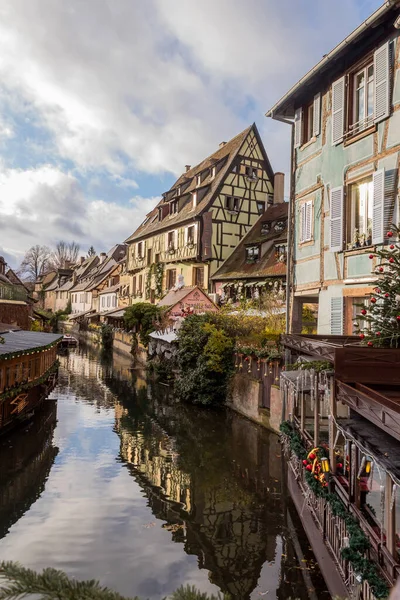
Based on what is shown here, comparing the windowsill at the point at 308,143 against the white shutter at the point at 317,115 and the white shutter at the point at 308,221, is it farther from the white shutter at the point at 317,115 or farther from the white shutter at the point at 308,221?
the white shutter at the point at 308,221

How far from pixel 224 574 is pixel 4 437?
870 centimetres

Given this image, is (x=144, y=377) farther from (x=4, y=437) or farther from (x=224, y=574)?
(x=224, y=574)

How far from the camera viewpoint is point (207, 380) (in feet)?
53.6

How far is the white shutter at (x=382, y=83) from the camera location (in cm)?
952

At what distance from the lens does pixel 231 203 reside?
1059 inches

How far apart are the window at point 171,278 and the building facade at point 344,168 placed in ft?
54.6

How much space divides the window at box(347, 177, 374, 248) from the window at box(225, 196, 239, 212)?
16327 millimetres

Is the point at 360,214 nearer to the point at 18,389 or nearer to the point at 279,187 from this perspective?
the point at 18,389

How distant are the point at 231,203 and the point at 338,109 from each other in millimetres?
16002

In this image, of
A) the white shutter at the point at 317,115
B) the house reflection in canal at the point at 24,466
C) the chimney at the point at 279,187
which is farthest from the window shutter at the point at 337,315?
the chimney at the point at 279,187

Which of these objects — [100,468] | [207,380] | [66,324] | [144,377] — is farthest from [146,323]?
[66,324]

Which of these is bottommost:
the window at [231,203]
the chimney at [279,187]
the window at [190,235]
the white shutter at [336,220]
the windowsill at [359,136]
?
the white shutter at [336,220]

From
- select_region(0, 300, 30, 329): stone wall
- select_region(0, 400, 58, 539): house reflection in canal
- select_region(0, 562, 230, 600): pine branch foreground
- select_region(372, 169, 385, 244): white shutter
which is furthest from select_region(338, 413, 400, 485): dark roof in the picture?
select_region(0, 300, 30, 329): stone wall

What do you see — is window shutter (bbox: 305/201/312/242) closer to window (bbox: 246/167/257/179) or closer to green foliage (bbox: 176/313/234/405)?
green foliage (bbox: 176/313/234/405)
